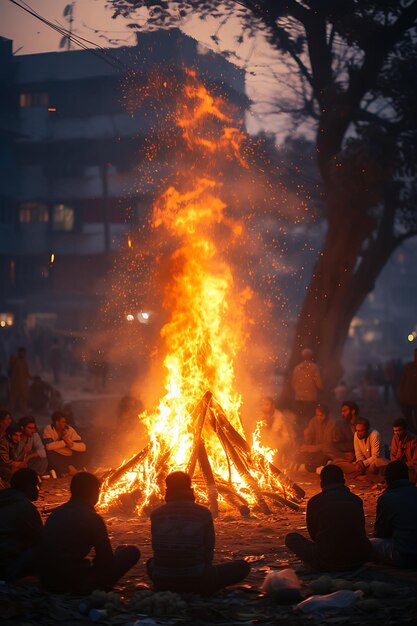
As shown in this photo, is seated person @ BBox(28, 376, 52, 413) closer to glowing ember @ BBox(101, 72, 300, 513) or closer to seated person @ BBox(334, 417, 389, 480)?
glowing ember @ BBox(101, 72, 300, 513)

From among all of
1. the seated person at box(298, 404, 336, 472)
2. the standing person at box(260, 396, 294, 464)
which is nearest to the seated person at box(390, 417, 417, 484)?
the seated person at box(298, 404, 336, 472)

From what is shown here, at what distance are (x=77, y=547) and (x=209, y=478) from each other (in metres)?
4.97

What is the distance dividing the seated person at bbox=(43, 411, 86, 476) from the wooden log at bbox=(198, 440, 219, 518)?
137 inches

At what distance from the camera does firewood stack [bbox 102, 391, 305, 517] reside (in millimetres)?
12562

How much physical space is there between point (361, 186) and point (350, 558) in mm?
15168

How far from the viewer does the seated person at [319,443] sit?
1580 cm

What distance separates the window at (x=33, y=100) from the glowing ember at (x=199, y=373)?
43.0 meters

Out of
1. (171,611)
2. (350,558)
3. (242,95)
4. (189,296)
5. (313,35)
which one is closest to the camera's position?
(171,611)

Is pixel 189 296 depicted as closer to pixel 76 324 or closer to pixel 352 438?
pixel 352 438

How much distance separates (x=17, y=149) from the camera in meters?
59.8

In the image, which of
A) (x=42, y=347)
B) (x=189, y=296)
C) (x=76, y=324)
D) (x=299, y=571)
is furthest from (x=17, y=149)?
(x=299, y=571)

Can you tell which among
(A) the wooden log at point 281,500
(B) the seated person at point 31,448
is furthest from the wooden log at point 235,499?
(B) the seated person at point 31,448

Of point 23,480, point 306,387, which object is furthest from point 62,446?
point 23,480

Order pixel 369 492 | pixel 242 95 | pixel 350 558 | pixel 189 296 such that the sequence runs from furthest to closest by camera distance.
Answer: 1. pixel 242 95
2. pixel 189 296
3. pixel 369 492
4. pixel 350 558
